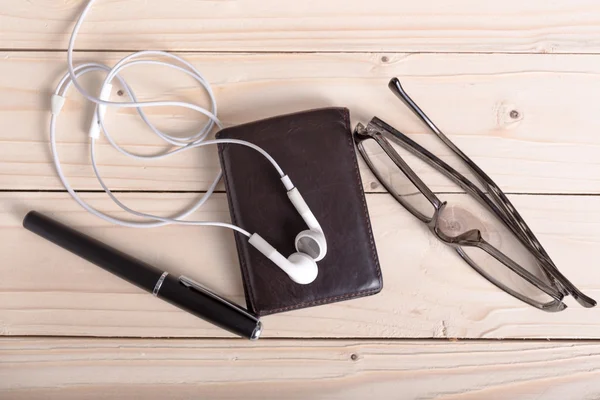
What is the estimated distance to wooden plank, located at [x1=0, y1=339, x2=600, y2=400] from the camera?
70 centimetres

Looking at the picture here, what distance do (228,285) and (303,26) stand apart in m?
0.35

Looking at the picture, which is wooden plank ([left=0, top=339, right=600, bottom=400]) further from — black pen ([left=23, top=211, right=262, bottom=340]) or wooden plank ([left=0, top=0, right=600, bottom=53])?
wooden plank ([left=0, top=0, right=600, bottom=53])

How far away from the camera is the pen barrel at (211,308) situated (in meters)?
0.67

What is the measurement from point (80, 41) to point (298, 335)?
18.4 inches

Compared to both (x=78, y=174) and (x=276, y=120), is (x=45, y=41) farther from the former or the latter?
(x=276, y=120)

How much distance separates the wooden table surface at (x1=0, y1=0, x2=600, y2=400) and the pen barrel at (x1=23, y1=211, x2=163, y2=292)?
0.07ft

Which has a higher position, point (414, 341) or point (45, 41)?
point (45, 41)

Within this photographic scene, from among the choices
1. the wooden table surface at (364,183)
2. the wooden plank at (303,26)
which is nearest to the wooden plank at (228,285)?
the wooden table surface at (364,183)

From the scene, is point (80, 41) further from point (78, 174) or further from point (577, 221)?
point (577, 221)

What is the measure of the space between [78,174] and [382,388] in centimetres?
47

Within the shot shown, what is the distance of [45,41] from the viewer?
725 millimetres

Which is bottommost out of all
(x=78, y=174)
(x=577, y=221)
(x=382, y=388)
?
(x=382, y=388)

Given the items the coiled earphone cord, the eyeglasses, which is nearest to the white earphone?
the coiled earphone cord

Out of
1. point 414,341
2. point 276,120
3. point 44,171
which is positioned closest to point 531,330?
point 414,341
